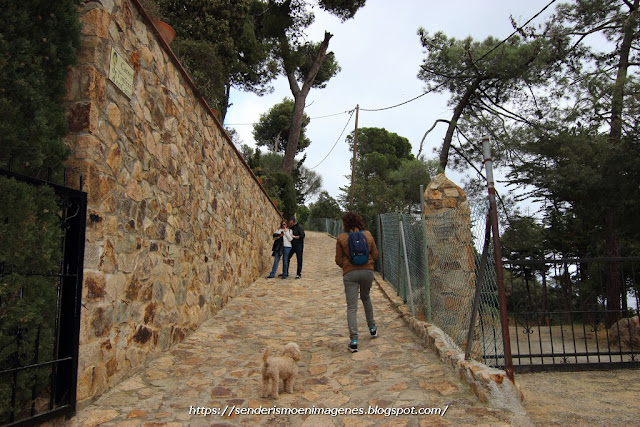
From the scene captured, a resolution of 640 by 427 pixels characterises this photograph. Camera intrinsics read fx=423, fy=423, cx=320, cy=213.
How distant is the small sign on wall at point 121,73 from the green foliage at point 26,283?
4.27 feet

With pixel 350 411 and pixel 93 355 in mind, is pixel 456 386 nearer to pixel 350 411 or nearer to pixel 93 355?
pixel 350 411

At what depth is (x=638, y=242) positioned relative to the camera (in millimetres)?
10930

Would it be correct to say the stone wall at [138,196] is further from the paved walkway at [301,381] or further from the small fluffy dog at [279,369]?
the small fluffy dog at [279,369]

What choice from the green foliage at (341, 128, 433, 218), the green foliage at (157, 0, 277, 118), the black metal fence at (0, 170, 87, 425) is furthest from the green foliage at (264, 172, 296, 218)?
the black metal fence at (0, 170, 87, 425)

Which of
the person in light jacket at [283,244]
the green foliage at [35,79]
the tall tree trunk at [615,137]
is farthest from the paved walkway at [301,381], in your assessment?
the tall tree trunk at [615,137]

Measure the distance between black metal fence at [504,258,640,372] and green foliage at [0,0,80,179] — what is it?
5.73 meters

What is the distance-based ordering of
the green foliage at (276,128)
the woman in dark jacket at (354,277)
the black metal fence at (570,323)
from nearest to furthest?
the woman in dark jacket at (354,277), the black metal fence at (570,323), the green foliage at (276,128)

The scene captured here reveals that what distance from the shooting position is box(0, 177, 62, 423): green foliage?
Result: 8.02ft

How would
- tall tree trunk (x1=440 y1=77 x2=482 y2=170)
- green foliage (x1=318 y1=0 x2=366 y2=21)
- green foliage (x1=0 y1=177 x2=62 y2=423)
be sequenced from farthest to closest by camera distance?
green foliage (x1=318 y1=0 x2=366 y2=21)
tall tree trunk (x1=440 y1=77 x2=482 y2=170)
green foliage (x1=0 y1=177 x2=62 y2=423)

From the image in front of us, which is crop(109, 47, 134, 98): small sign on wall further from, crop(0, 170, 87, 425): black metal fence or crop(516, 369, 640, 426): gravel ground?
crop(516, 369, 640, 426): gravel ground

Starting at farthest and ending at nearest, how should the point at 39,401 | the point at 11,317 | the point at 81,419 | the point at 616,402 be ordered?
1. the point at 616,402
2. the point at 81,419
3. the point at 39,401
4. the point at 11,317

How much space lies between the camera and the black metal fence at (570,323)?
6.38m

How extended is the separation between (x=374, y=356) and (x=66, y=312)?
305cm

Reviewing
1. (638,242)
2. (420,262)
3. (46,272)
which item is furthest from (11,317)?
(638,242)
